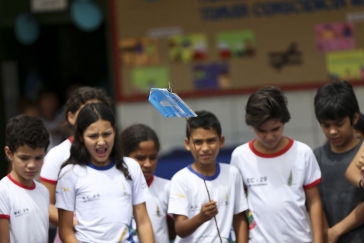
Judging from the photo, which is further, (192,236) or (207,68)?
(207,68)

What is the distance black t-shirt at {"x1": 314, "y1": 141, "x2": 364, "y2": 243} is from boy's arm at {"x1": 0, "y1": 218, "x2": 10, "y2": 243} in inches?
73.1

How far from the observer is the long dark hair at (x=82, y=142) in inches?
172

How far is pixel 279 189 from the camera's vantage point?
14.8 ft

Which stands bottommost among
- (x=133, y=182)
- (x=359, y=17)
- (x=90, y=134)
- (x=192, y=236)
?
(x=192, y=236)

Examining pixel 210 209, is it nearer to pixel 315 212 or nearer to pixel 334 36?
pixel 315 212

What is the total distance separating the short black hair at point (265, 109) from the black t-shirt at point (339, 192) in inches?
15.6

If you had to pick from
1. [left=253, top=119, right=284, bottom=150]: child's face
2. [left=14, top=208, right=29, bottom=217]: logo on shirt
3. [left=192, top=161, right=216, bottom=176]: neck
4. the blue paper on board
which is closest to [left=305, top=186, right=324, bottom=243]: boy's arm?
[left=253, top=119, right=284, bottom=150]: child's face

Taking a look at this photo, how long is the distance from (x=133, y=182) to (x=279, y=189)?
84cm

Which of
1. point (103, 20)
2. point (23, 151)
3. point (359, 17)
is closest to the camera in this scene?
point (23, 151)

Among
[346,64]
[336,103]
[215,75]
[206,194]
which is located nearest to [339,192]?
[336,103]

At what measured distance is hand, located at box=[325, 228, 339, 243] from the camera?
4.55m

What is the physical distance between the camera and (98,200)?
→ 4.29 m

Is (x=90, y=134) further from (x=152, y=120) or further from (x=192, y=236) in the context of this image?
(x=152, y=120)

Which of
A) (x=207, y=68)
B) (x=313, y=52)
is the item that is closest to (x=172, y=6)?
(x=207, y=68)
